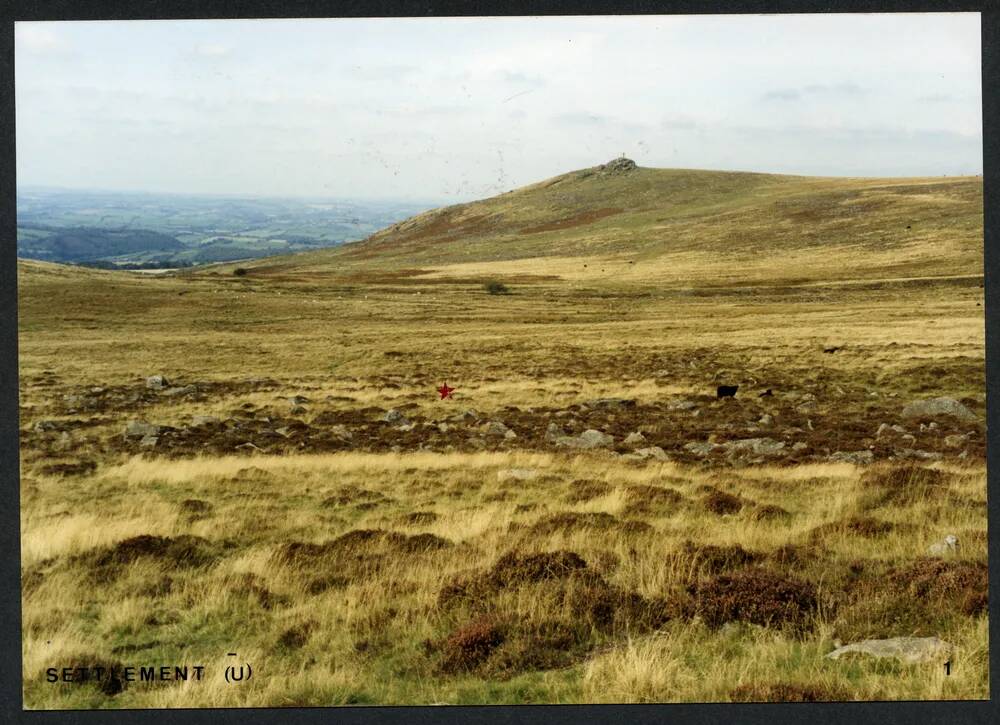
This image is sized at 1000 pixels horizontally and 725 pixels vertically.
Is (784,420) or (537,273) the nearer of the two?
(784,420)

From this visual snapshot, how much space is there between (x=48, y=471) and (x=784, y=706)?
12473 millimetres

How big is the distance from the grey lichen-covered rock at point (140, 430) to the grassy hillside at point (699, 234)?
134 ft

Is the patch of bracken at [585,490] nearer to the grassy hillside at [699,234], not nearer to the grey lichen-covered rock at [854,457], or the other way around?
the grey lichen-covered rock at [854,457]

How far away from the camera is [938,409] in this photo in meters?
16.6

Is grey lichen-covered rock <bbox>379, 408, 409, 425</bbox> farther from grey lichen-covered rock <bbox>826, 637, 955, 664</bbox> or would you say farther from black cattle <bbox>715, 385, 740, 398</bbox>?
grey lichen-covered rock <bbox>826, 637, 955, 664</bbox>

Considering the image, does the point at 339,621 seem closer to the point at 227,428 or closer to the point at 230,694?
the point at 230,694

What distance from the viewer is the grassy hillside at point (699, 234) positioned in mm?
54500

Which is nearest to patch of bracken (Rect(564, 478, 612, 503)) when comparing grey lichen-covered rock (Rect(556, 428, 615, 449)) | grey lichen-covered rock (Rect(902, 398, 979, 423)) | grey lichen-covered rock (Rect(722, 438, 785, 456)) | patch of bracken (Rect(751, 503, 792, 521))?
patch of bracken (Rect(751, 503, 792, 521))

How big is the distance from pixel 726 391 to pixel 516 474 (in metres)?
11.2

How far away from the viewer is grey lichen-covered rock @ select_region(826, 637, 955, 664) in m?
7.06

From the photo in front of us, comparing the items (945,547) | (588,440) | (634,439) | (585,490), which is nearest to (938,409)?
(634,439)

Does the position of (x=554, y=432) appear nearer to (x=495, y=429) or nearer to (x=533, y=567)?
(x=495, y=429)

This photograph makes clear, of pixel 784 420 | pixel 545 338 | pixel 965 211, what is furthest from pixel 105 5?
pixel 965 211

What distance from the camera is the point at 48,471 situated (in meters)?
13.1
